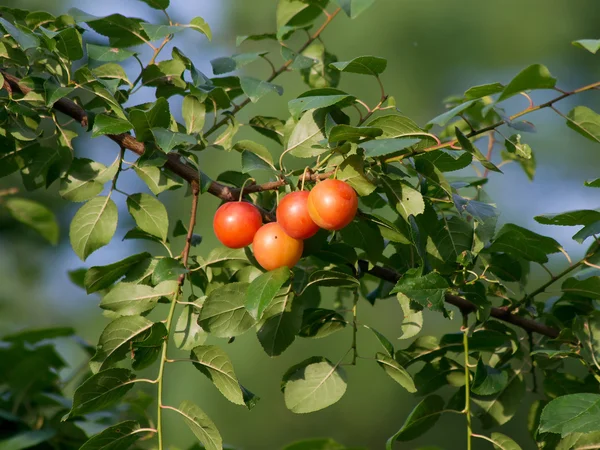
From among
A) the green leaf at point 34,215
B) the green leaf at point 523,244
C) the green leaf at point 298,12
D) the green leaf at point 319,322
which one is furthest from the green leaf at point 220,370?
the green leaf at point 34,215

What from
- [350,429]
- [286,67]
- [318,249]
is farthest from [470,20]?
[318,249]

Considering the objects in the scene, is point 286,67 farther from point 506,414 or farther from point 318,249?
point 506,414

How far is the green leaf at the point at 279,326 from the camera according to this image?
2.35 ft

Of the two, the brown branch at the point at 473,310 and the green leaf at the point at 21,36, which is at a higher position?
the green leaf at the point at 21,36

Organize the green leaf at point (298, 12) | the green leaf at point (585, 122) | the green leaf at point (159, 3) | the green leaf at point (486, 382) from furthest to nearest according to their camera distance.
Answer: the green leaf at point (298, 12)
the green leaf at point (159, 3)
the green leaf at point (486, 382)
the green leaf at point (585, 122)

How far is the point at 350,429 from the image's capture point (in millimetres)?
3574

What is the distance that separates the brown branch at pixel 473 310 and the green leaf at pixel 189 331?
0.21 m

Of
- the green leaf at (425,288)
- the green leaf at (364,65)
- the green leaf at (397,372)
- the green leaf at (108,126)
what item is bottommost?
the green leaf at (397,372)

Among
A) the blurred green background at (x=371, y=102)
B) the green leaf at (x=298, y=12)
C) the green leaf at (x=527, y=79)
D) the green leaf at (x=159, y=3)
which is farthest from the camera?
the blurred green background at (x=371, y=102)

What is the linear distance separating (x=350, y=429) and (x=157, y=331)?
10.1 feet

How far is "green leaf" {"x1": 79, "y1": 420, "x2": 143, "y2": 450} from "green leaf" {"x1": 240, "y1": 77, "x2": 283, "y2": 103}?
382 millimetres

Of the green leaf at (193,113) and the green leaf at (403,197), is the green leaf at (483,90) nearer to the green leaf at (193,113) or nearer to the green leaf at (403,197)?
the green leaf at (403,197)

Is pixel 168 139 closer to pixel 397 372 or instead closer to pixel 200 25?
pixel 200 25

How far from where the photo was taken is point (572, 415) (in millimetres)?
667
